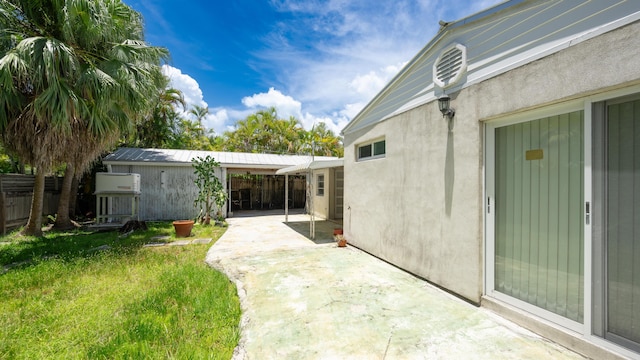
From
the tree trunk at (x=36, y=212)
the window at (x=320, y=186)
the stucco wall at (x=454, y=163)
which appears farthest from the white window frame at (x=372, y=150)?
the tree trunk at (x=36, y=212)

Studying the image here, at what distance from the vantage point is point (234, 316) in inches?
134

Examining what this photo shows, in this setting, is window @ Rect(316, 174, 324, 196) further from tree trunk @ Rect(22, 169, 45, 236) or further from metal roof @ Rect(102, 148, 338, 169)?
tree trunk @ Rect(22, 169, 45, 236)

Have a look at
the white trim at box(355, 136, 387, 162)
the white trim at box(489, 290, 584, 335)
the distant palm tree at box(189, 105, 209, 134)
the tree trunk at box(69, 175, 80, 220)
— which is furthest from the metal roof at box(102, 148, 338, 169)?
the distant palm tree at box(189, 105, 209, 134)

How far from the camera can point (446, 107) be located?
4.05 meters

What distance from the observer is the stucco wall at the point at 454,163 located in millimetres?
2488

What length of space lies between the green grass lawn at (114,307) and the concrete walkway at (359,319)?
1.39 feet

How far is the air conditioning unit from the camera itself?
949cm

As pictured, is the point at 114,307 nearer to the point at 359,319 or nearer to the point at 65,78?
the point at 359,319

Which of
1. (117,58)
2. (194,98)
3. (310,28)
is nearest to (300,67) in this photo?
(310,28)

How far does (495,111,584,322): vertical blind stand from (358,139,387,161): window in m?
2.74

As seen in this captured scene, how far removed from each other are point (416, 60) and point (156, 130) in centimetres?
1623

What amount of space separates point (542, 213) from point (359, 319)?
8.58 ft

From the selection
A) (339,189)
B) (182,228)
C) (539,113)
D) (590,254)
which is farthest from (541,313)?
(339,189)

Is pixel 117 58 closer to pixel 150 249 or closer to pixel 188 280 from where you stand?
pixel 150 249
